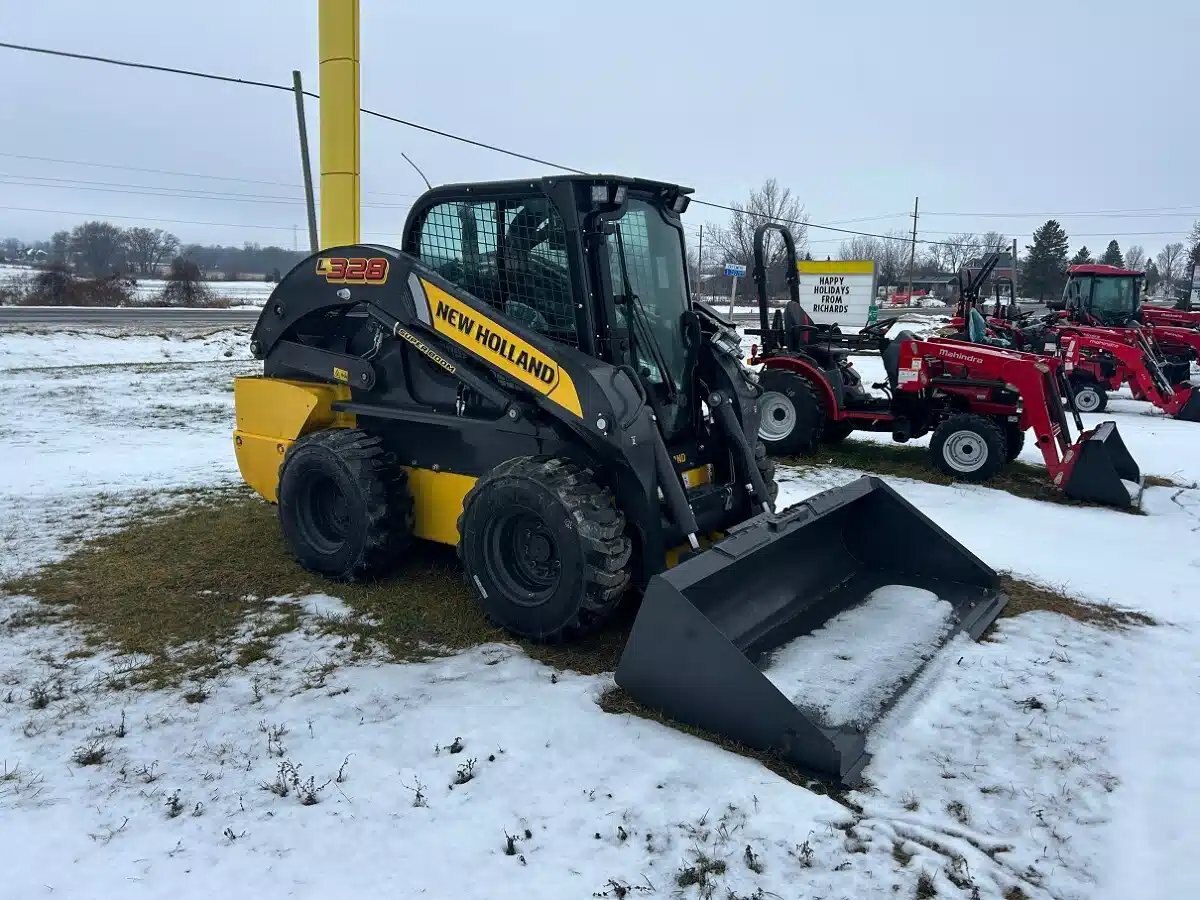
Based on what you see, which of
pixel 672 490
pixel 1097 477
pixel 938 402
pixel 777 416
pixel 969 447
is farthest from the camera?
pixel 777 416

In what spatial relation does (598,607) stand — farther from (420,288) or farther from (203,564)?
(203,564)

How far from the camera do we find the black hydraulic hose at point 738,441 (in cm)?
518

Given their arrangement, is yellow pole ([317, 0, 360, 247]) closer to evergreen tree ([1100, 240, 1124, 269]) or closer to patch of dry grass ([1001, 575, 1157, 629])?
patch of dry grass ([1001, 575, 1157, 629])

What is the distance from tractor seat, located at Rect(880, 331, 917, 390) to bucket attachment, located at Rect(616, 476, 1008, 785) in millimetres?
4834

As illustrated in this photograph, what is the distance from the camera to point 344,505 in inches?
223

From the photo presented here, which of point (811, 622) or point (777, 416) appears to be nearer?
point (811, 622)

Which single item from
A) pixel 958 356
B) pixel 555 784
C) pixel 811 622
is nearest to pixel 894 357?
pixel 958 356

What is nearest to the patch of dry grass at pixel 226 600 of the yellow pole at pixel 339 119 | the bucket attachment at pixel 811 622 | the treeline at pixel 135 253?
the bucket attachment at pixel 811 622

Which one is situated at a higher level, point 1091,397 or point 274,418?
point 274,418

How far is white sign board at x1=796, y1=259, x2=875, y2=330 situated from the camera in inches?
823

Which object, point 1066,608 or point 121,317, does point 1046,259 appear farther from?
point 1066,608

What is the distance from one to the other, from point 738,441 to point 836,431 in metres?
5.86

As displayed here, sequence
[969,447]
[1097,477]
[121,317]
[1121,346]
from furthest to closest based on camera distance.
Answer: [121,317], [1121,346], [969,447], [1097,477]

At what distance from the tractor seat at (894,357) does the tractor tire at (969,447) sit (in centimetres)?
83
